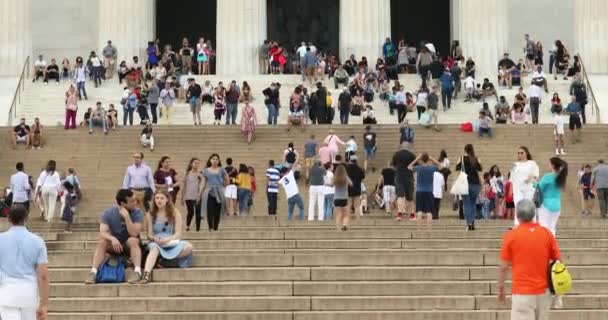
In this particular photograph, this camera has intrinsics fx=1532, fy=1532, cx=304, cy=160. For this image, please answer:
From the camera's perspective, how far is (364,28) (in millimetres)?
50406

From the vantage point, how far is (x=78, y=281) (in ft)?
69.4

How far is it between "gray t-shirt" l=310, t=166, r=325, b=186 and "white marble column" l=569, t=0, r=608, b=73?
73.8ft

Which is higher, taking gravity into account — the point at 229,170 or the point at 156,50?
the point at 156,50

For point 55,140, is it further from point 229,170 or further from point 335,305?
point 335,305

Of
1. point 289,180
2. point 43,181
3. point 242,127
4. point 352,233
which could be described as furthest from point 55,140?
point 352,233

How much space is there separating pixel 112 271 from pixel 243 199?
1135 centimetres

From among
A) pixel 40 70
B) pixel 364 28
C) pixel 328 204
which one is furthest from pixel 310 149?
pixel 40 70

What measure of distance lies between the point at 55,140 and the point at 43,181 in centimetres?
795

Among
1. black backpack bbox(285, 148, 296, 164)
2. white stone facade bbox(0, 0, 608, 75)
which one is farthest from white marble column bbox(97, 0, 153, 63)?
black backpack bbox(285, 148, 296, 164)

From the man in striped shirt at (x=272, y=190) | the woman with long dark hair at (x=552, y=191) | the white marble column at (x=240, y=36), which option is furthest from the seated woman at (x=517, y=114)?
the woman with long dark hair at (x=552, y=191)

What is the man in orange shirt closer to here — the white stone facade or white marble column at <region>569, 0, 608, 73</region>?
the white stone facade

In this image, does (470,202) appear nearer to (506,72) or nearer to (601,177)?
(601,177)

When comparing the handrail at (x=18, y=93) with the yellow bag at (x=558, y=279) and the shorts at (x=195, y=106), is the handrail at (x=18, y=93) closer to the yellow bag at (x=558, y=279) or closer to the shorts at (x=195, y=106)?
the shorts at (x=195, y=106)

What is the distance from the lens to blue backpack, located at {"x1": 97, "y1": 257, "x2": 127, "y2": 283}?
809 inches
